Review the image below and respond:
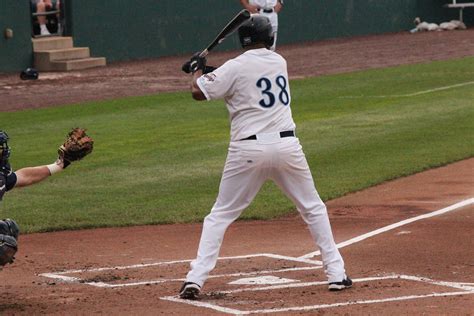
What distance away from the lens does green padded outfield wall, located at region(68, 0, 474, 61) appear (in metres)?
25.2

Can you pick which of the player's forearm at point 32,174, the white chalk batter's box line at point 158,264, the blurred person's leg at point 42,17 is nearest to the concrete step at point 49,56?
the blurred person's leg at point 42,17

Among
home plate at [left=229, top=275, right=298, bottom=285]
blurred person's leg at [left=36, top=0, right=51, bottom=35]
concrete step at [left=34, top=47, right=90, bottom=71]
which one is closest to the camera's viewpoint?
home plate at [left=229, top=275, right=298, bottom=285]

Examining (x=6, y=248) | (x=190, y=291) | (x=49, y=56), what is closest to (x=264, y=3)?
(x=49, y=56)

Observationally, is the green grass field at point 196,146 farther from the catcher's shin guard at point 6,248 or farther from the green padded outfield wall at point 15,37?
the green padded outfield wall at point 15,37

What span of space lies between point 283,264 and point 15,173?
1996mm

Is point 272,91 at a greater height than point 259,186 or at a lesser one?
greater

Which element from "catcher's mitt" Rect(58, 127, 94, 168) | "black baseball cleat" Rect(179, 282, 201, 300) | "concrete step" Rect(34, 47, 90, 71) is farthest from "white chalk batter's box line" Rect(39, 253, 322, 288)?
"concrete step" Rect(34, 47, 90, 71)

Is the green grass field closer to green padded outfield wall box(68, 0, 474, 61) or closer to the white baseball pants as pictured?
the white baseball pants

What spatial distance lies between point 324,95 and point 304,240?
10015mm

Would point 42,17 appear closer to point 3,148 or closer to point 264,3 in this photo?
point 264,3

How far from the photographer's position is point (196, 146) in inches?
546

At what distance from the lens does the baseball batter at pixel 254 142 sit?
6973 millimetres

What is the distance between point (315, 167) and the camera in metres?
12.3

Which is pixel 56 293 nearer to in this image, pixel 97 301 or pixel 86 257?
pixel 97 301
